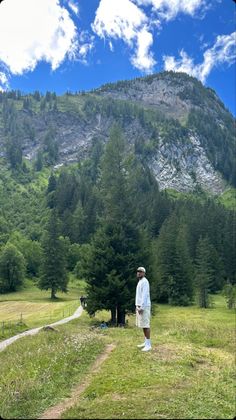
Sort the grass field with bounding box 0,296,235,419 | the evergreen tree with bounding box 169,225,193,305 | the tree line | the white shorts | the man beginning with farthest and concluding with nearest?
1. the evergreen tree with bounding box 169,225,193,305
2. the tree line
3. the white shorts
4. the man
5. the grass field with bounding box 0,296,235,419

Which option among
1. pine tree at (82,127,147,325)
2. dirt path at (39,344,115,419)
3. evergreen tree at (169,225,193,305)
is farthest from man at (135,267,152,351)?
evergreen tree at (169,225,193,305)

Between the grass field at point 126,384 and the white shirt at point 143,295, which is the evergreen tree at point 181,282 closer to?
the grass field at point 126,384

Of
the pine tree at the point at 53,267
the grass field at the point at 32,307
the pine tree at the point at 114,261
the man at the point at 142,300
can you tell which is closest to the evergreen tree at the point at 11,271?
the grass field at the point at 32,307

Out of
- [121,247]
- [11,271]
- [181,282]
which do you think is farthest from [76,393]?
[11,271]

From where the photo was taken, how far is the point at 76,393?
35.5 ft

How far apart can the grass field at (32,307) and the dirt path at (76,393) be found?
23796 mm

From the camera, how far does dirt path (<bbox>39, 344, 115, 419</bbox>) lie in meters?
8.09

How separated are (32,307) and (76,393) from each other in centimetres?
6272

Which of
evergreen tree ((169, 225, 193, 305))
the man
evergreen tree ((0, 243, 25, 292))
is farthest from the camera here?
evergreen tree ((0, 243, 25, 292))

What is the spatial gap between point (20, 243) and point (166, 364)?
117574 millimetres

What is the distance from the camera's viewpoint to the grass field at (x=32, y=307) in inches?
1894

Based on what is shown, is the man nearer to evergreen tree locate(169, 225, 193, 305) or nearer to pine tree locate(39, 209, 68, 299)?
evergreen tree locate(169, 225, 193, 305)

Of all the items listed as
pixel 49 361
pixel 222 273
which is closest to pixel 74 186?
pixel 222 273

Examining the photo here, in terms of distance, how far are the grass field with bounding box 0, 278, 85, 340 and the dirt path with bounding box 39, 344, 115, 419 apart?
23.8 m
